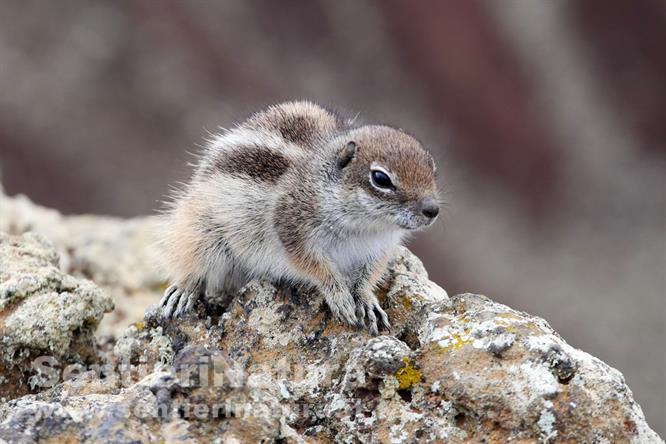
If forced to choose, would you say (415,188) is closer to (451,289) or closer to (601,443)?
(601,443)

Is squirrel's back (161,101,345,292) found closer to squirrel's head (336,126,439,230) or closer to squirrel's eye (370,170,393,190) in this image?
squirrel's head (336,126,439,230)

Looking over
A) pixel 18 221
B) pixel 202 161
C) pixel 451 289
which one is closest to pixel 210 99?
pixel 451 289

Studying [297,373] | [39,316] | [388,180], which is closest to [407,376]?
[297,373]

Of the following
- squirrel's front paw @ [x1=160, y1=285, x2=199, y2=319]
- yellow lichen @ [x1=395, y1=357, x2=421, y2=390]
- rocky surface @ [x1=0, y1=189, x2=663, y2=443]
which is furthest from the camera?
squirrel's front paw @ [x1=160, y1=285, x2=199, y2=319]

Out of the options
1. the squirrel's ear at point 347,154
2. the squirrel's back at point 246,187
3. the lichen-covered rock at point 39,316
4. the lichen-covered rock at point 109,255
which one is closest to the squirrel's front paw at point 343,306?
the squirrel's back at point 246,187

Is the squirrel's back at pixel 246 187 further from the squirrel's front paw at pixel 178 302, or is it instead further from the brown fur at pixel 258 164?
the squirrel's front paw at pixel 178 302

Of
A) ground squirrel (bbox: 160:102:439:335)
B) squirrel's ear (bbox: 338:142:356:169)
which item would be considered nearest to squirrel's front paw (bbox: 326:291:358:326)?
ground squirrel (bbox: 160:102:439:335)
